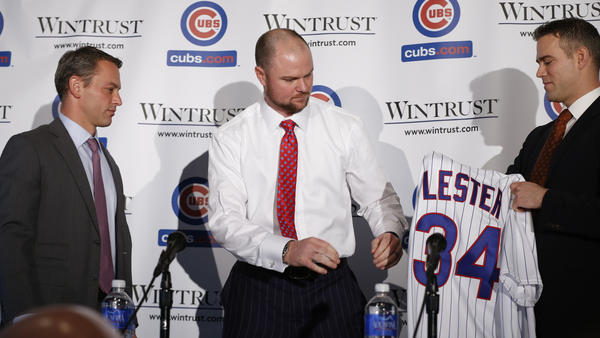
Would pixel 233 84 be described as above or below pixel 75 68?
above

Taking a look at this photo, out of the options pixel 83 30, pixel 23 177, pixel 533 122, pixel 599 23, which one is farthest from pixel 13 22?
pixel 599 23

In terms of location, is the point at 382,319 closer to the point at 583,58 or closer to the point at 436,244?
the point at 436,244

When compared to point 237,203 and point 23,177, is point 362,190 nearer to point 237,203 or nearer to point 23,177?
point 237,203

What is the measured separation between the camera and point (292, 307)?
2.99 metres

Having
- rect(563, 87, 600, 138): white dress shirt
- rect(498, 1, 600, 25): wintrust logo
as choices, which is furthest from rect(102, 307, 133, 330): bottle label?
rect(498, 1, 600, 25): wintrust logo

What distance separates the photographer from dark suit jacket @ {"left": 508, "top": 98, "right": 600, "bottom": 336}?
9.36 feet

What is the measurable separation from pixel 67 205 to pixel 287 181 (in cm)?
104

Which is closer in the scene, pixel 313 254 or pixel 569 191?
pixel 313 254

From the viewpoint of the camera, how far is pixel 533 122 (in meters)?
4.13

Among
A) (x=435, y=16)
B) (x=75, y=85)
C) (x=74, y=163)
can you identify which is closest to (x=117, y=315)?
(x=74, y=163)

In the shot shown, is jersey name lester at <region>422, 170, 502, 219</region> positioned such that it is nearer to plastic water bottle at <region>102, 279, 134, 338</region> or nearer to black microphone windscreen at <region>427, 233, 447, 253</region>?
black microphone windscreen at <region>427, 233, 447, 253</region>

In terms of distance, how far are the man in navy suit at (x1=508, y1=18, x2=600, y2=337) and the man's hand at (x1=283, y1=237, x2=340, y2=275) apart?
91 cm

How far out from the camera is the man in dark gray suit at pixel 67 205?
2.89 meters

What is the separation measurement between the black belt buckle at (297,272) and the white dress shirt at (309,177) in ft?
0.70
